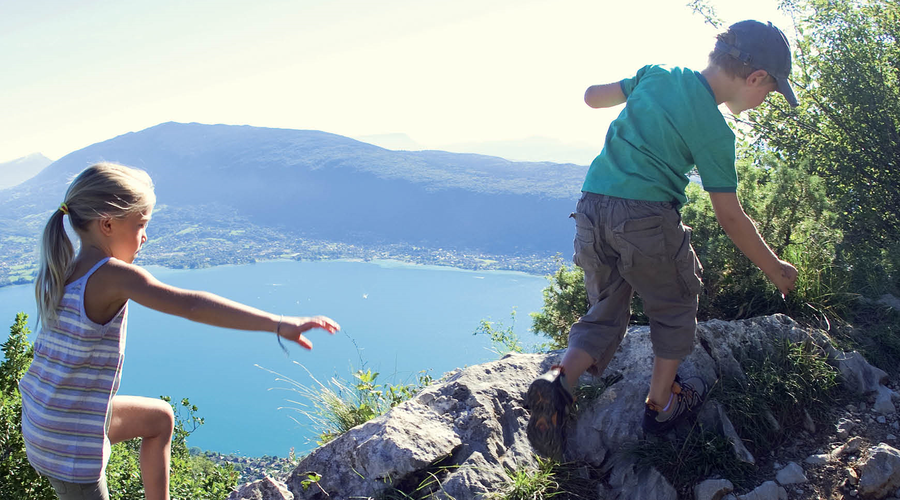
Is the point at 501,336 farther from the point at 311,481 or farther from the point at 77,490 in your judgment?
the point at 77,490

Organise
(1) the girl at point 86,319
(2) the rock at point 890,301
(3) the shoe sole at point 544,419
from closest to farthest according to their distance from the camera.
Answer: (1) the girl at point 86,319 < (3) the shoe sole at point 544,419 < (2) the rock at point 890,301

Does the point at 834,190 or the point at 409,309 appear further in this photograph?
the point at 409,309

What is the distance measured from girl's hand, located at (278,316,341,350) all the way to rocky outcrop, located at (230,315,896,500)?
1.03m

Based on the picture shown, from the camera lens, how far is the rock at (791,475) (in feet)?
9.28

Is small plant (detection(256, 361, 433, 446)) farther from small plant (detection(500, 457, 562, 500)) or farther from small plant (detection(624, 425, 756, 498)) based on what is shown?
small plant (detection(624, 425, 756, 498))

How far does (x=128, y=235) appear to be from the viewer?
2.23 m

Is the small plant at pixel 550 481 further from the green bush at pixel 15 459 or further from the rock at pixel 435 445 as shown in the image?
the green bush at pixel 15 459

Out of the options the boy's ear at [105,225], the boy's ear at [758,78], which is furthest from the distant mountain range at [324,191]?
the boy's ear at [105,225]

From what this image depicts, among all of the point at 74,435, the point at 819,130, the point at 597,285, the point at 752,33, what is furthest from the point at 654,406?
the point at 819,130

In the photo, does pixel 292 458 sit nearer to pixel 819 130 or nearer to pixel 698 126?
pixel 698 126

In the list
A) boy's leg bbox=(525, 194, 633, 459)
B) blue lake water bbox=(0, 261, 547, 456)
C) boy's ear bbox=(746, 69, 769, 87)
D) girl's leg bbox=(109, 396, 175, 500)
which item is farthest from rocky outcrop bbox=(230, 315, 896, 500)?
blue lake water bbox=(0, 261, 547, 456)

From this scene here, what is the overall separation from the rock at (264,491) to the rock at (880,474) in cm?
267

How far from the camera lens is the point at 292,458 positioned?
4.40m

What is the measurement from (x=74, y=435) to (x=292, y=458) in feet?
8.16
